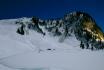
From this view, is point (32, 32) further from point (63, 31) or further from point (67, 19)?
point (67, 19)

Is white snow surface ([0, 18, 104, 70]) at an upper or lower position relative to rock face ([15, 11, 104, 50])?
lower

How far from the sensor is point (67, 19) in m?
183

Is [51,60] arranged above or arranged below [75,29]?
below

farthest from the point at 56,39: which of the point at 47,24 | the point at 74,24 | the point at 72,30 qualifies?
the point at 74,24

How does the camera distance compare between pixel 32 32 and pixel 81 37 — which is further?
pixel 81 37

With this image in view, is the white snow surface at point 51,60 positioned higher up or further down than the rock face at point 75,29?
further down

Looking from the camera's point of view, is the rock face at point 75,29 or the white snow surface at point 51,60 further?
the rock face at point 75,29

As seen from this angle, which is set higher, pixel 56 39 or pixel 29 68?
pixel 56 39

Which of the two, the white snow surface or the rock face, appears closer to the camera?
the white snow surface

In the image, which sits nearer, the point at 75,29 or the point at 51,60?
the point at 51,60

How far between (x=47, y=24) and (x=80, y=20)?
5538 centimetres

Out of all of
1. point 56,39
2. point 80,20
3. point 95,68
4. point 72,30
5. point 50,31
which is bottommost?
point 95,68

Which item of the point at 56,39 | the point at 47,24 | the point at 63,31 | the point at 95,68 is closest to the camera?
the point at 95,68

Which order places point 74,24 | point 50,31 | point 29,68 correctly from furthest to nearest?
point 74,24 < point 50,31 < point 29,68
